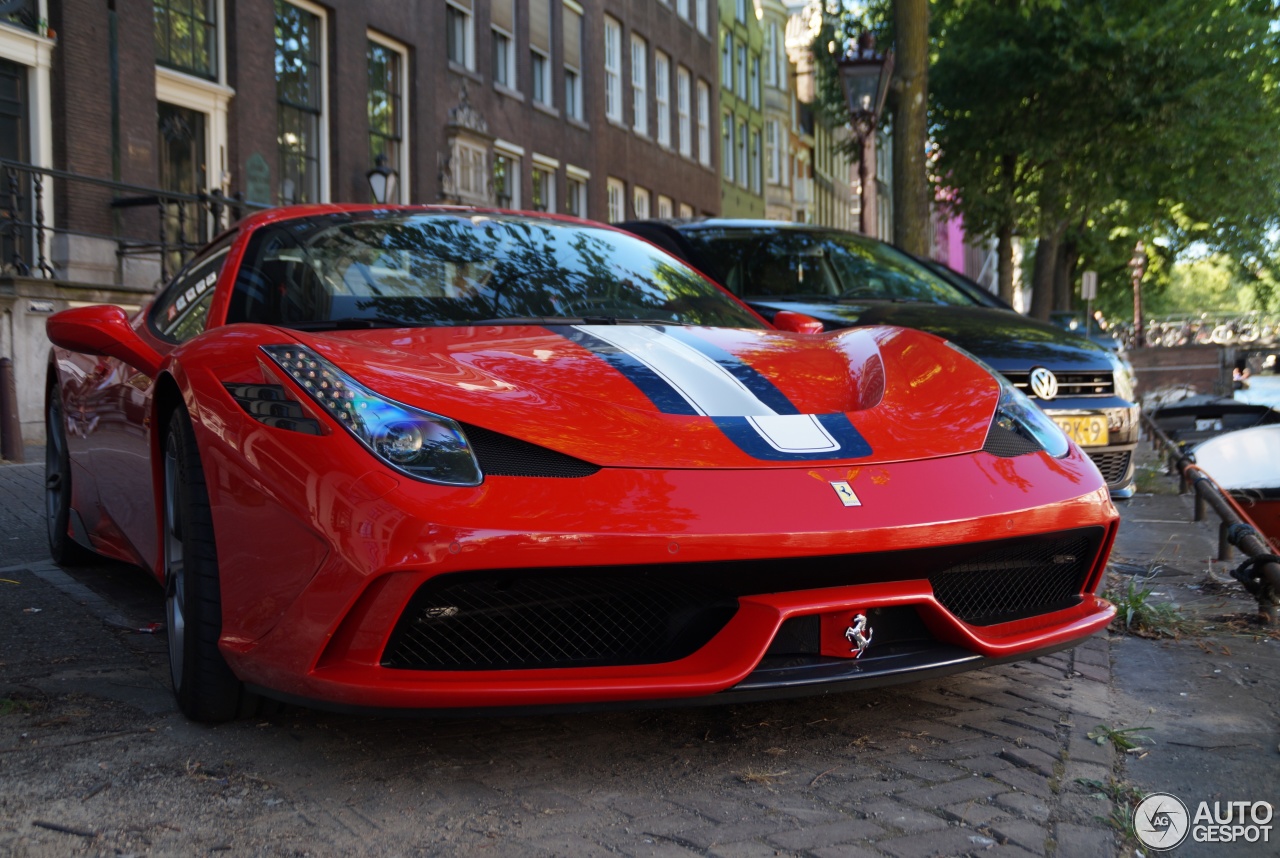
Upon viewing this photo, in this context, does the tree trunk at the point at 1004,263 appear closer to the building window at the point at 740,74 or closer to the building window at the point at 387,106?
the building window at the point at 387,106

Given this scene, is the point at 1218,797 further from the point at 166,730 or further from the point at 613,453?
the point at 166,730

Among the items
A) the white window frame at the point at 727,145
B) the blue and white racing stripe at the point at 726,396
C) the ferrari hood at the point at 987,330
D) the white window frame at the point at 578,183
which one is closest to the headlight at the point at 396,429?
the blue and white racing stripe at the point at 726,396

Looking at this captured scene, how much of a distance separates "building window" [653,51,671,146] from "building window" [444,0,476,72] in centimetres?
990

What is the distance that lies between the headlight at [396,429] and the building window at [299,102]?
15545 mm

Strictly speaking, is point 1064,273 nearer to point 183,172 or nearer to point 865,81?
point 183,172

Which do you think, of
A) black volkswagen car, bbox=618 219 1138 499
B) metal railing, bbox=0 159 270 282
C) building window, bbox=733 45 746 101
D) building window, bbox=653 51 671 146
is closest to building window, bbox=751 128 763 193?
building window, bbox=733 45 746 101

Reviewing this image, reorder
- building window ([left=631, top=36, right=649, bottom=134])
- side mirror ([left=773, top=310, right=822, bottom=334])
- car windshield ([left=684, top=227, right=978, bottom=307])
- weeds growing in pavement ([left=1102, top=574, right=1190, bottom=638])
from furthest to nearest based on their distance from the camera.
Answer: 1. building window ([left=631, top=36, right=649, bottom=134])
2. car windshield ([left=684, top=227, right=978, bottom=307])
3. weeds growing in pavement ([left=1102, top=574, right=1190, bottom=638])
4. side mirror ([left=773, top=310, right=822, bottom=334])

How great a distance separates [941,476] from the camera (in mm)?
2902

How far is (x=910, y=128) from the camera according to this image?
40.3 ft

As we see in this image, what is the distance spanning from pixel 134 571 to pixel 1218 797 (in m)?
3.86

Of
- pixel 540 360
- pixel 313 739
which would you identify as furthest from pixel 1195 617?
pixel 313 739

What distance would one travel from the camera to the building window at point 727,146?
38.3 m

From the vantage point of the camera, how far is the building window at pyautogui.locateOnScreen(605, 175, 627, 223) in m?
29.3

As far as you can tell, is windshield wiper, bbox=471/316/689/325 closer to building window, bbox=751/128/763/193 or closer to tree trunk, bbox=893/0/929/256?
tree trunk, bbox=893/0/929/256
